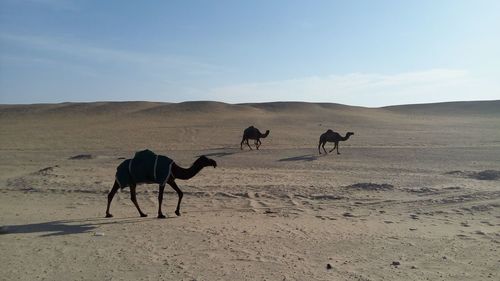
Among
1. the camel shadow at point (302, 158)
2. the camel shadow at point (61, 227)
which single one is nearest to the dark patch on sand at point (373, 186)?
the camel shadow at point (61, 227)

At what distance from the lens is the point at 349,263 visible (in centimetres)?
792

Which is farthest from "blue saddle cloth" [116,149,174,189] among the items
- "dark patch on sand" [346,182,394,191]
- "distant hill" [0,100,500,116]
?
"distant hill" [0,100,500,116]

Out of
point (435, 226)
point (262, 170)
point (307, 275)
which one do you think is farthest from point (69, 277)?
point (262, 170)

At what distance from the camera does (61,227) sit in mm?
10461

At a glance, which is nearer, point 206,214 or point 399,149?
point 206,214

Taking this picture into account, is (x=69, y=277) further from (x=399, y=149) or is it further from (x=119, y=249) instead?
(x=399, y=149)

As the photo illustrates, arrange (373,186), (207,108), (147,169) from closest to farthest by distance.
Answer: (147,169)
(373,186)
(207,108)

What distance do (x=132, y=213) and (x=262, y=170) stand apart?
9075mm

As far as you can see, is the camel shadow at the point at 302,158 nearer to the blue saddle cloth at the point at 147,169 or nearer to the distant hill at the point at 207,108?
the blue saddle cloth at the point at 147,169

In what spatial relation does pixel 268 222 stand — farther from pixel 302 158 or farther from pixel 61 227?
pixel 302 158

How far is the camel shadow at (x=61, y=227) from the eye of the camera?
10039mm

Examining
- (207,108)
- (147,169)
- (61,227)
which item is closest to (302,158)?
(147,169)

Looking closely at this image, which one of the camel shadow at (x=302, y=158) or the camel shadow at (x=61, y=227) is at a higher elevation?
the camel shadow at (x=302, y=158)

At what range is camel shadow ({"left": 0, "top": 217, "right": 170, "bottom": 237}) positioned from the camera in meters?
10.0
